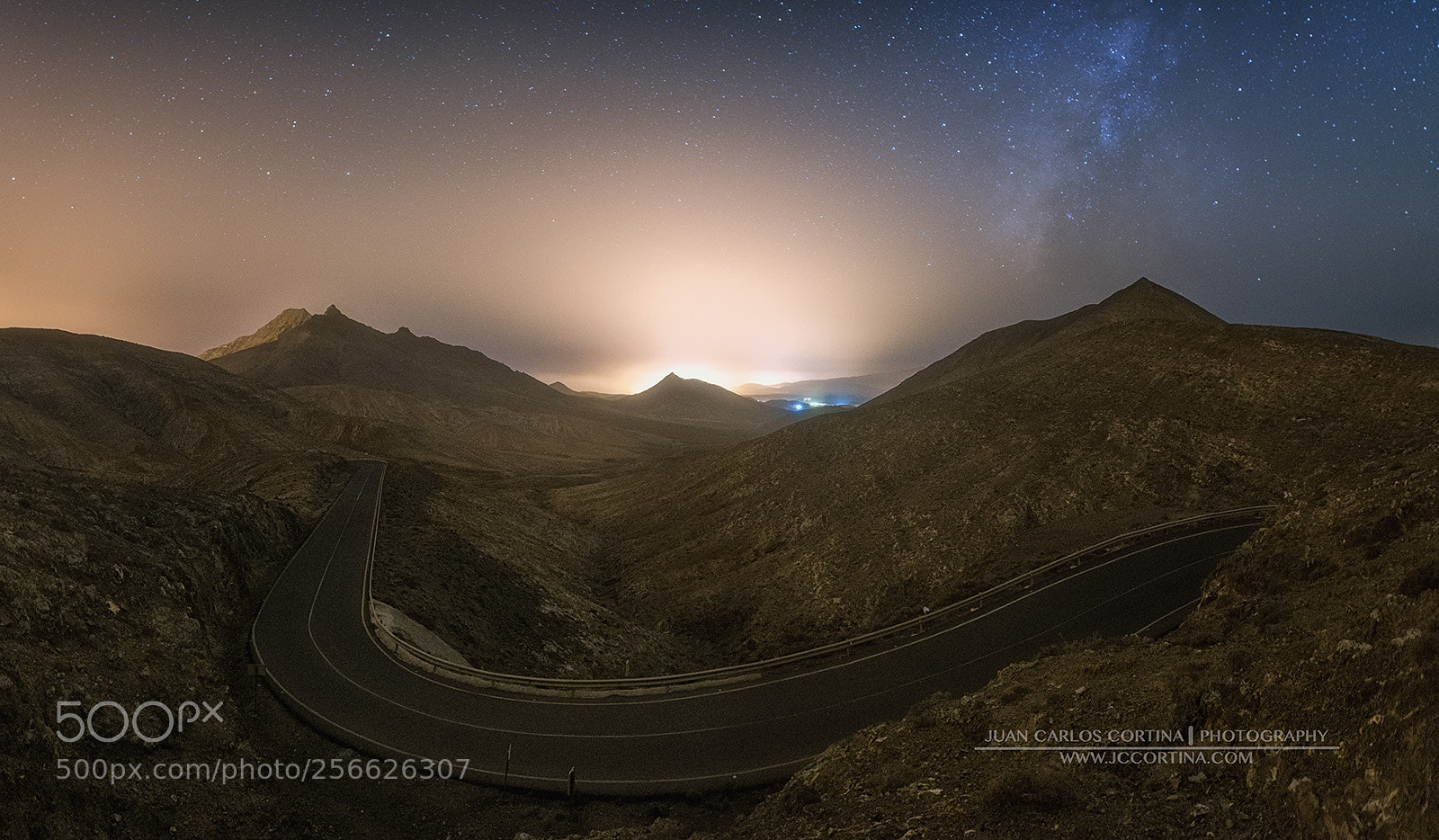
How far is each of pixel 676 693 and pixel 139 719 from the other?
14.0 meters

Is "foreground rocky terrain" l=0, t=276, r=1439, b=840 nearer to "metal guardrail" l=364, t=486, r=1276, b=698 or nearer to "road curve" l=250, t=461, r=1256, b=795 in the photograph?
"road curve" l=250, t=461, r=1256, b=795

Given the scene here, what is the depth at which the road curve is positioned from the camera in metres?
15.1

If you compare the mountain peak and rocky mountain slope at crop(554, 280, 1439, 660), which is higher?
the mountain peak

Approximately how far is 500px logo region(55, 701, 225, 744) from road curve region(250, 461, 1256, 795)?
293cm

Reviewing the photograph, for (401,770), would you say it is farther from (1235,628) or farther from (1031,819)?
(1235,628)

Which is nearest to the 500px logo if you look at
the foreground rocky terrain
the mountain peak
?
the foreground rocky terrain

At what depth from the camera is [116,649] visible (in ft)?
47.5

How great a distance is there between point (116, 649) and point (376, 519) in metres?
25.2

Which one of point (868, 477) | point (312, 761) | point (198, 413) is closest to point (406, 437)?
point (198, 413)

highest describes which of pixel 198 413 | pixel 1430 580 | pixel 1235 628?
pixel 198 413

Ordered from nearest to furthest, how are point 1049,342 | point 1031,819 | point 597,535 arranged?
point 1031,819 < point 597,535 < point 1049,342

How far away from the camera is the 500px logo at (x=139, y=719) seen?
11.6 metres

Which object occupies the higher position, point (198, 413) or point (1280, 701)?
point (198, 413)

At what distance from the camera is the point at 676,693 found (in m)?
19.3
